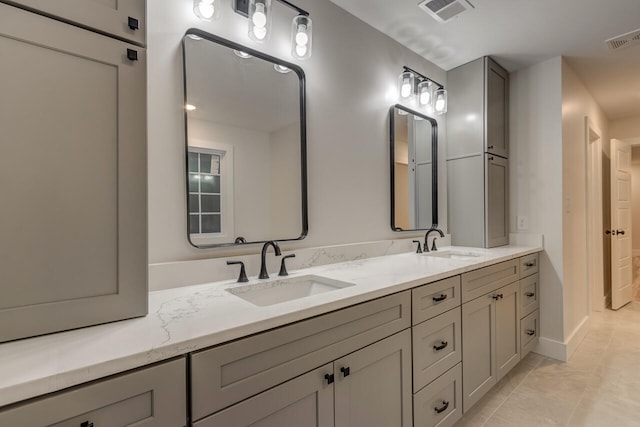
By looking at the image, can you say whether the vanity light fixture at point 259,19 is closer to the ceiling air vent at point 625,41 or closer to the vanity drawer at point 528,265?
the vanity drawer at point 528,265

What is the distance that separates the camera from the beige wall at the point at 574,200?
2576 millimetres

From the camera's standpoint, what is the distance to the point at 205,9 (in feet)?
4.33

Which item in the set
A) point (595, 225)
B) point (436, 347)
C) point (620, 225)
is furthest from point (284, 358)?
point (620, 225)

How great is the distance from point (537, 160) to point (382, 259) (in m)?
1.75

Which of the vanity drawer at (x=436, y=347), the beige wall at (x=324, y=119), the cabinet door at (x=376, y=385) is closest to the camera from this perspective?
the cabinet door at (x=376, y=385)

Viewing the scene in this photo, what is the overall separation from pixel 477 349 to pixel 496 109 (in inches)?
77.7

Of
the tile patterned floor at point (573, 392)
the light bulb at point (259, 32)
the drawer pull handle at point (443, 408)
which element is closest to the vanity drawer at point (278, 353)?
the drawer pull handle at point (443, 408)

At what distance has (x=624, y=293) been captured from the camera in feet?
12.5

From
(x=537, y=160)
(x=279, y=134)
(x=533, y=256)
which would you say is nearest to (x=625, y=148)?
(x=537, y=160)

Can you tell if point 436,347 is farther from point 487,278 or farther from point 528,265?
point 528,265

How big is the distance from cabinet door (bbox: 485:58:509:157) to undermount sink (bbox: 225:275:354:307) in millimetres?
1899

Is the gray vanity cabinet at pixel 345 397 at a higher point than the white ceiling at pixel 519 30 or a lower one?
lower

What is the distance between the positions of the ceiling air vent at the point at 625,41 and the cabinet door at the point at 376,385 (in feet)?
8.75

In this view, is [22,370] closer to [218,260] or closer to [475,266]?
[218,260]
